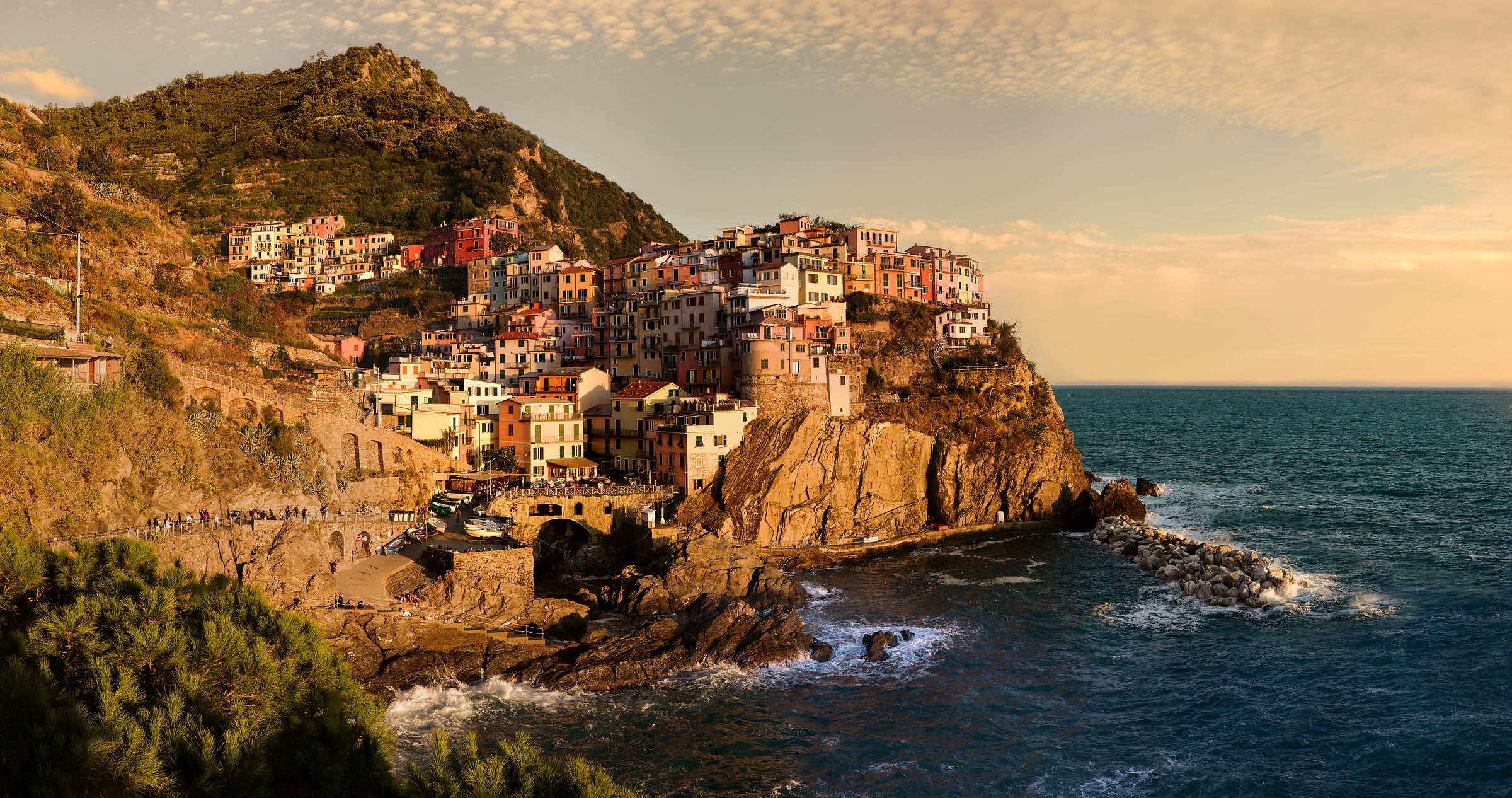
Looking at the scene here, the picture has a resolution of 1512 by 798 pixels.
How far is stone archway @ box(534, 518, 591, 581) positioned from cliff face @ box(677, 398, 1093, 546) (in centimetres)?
666

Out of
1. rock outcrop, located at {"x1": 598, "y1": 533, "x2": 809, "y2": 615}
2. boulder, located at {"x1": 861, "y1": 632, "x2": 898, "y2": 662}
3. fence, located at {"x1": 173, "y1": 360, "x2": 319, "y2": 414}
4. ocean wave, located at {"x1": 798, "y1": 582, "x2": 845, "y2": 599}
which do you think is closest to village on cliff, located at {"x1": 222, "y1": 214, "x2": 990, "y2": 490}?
fence, located at {"x1": 173, "y1": 360, "x2": 319, "y2": 414}

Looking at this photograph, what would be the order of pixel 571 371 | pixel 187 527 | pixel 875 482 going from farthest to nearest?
pixel 571 371 → pixel 875 482 → pixel 187 527

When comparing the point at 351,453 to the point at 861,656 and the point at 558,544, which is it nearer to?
the point at 558,544

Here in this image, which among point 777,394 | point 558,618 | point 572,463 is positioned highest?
point 777,394

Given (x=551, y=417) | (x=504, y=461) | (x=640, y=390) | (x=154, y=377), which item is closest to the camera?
(x=154, y=377)

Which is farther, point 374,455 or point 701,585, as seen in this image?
point 374,455

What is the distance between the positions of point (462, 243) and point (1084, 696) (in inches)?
4137

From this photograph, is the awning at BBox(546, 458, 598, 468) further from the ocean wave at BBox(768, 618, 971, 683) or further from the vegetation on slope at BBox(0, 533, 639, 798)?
the vegetation on slope at BBox(0, 533, 639, 798)

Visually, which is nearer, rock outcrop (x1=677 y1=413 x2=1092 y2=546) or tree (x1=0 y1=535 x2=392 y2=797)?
tree (x1=0 y1=535 x2=392 y2=797)

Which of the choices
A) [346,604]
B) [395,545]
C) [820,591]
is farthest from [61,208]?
[820,591]

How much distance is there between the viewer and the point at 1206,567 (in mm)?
52812

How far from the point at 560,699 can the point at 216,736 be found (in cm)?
2181

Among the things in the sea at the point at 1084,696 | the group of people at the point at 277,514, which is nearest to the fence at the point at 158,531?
the group of people at the point at 277,514

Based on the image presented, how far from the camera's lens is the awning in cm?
6725
